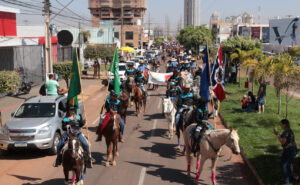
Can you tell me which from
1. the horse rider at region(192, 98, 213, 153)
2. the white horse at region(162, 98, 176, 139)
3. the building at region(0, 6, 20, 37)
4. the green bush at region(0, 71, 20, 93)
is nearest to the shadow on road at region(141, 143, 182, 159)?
the white horse at region(162, 98, 176, 139)

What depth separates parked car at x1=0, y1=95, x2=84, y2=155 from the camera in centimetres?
1223

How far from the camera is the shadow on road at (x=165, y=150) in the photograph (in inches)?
512

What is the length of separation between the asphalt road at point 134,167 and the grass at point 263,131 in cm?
64

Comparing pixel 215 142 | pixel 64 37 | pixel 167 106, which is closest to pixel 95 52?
pixel 64 37

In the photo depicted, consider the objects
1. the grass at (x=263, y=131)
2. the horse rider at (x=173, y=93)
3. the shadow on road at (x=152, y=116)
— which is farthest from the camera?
A: the shadow on road at (x=152, y=116)

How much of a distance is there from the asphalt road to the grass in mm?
640

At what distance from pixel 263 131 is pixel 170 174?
21.2 ft

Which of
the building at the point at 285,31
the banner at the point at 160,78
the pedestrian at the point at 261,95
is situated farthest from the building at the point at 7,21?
the building at the point at 285,31

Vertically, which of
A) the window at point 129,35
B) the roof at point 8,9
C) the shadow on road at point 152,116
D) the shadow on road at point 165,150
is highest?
the window at point 129,35

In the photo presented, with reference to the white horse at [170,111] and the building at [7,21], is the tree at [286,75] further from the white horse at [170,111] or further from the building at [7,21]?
the building at [7,21]

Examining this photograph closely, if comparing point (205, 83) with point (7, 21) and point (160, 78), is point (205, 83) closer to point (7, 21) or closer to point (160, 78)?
point (160, 78)

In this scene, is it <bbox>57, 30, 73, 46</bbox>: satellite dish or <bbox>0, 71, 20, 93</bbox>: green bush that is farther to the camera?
<bbox>57, 30, 73, 46</bbox>: satellite dish

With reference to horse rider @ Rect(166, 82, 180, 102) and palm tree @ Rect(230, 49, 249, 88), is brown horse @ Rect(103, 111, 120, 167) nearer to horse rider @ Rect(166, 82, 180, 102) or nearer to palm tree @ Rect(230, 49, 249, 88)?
horse rider @ Rect(166, 82, 180, 102)

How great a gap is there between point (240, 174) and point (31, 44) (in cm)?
2623
